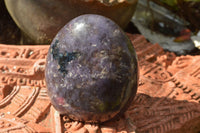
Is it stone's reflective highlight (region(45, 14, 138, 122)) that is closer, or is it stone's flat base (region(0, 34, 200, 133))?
stone's reflective highlight (region(45, 14, 138, 122))

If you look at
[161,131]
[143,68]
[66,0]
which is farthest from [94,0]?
[161,131]

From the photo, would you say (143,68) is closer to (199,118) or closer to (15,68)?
(199,118)

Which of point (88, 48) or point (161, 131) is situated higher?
point (88, 48)

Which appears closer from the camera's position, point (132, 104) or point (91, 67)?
point (91, 67)

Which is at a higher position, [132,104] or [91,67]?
[91,67]
